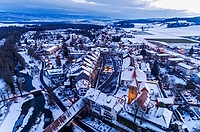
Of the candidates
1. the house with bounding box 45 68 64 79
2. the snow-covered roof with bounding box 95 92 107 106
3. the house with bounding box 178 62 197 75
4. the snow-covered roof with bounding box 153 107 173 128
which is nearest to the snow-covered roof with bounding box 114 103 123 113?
the snow-covered roof with bounding box 95 92 107 106

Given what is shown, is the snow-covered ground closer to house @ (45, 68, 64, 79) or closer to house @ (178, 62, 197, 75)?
house @ (45, 68, 64, 79)

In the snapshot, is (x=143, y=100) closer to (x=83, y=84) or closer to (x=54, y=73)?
(x=83, y=84)

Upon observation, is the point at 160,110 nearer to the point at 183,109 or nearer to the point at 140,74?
the point at 183,109

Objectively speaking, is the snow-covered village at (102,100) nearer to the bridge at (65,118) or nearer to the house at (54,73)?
the bridge at (65,118)

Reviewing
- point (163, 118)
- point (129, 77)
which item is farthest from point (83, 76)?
point (163, 118)

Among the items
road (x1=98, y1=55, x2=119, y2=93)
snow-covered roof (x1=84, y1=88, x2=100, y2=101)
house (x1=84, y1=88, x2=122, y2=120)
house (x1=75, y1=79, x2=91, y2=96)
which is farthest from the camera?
road (x1=98, y1=55, x2=119, y2=93)

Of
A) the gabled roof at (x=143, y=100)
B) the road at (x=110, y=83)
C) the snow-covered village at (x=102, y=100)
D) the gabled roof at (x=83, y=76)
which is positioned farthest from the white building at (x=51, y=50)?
the gabled roof at (x=143, y=100)
